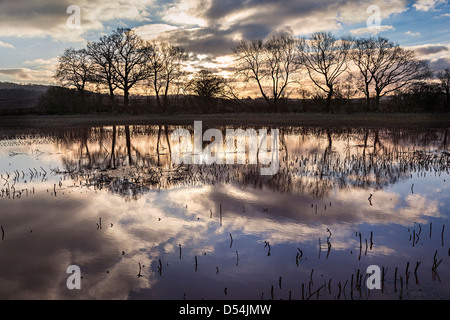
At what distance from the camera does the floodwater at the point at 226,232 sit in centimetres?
388

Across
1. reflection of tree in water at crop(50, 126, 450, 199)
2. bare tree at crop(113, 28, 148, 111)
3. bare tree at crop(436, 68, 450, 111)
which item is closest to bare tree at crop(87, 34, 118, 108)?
bare tree at crop(113, 28, 148, 111)

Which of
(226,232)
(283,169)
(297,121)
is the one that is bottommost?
(226,232)

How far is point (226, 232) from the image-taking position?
18.2ft

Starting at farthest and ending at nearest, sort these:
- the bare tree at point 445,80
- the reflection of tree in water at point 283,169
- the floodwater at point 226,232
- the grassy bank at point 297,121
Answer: the bare tree at point 445,80 < the grassy bank at point 297,121 < the reflection of tree in water at point 283,169 < the floodwater at point 226,232

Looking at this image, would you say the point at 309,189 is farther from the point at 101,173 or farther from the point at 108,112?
the point at 108,112

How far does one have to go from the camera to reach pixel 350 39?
44031mm

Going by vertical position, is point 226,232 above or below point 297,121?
below

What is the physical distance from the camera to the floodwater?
388 cm

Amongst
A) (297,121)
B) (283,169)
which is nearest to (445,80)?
(297,121)

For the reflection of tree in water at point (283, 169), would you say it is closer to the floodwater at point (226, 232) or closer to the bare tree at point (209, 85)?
the floodwater at point (226, 232)

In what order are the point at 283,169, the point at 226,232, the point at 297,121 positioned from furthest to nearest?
1. the point at 297,121
2. the point at 283,169
3. the point at 226,232

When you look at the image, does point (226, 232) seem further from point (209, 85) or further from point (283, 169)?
point (209, 85)

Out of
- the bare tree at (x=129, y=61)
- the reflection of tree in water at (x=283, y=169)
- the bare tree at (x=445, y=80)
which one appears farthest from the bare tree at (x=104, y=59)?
the bare tree at (x=445, y=80)

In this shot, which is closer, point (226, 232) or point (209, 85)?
point (226, 232)
